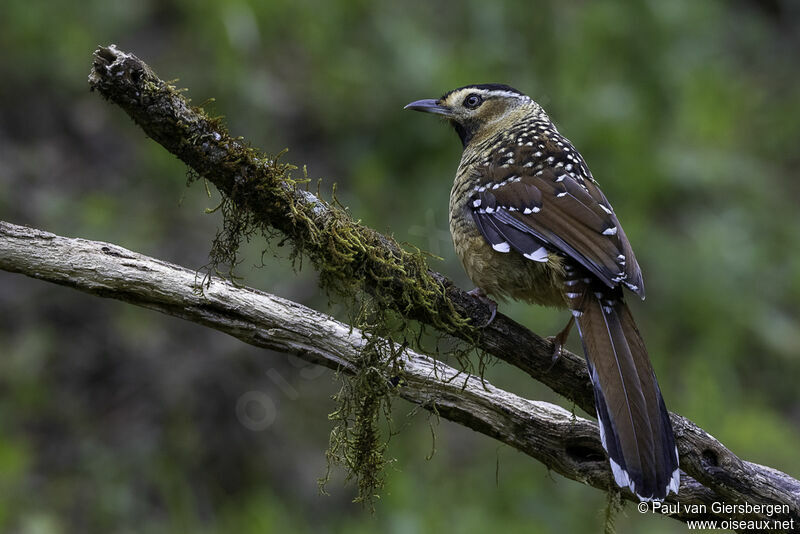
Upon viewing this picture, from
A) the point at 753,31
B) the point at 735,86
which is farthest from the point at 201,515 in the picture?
the point at 753,31

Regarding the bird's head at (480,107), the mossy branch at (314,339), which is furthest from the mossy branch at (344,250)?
the bird's head at (480,107)

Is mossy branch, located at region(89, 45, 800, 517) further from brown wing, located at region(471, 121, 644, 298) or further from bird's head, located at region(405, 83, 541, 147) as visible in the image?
bird's head, located at region(405, 83, 541, 147)

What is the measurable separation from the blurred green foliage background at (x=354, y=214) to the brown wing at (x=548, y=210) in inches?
43.1

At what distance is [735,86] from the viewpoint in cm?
809

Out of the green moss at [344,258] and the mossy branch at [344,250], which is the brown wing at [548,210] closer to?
the mossy branch at [344,250]

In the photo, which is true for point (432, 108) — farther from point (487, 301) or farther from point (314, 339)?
point (314, 339)

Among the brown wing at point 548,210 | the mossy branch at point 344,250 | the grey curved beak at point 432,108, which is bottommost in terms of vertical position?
the mossy branch at point 344,250

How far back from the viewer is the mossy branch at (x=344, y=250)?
2389mm

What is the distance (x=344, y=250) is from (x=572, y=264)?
35.4 inches

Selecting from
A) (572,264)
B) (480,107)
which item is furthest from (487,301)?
(480,107)

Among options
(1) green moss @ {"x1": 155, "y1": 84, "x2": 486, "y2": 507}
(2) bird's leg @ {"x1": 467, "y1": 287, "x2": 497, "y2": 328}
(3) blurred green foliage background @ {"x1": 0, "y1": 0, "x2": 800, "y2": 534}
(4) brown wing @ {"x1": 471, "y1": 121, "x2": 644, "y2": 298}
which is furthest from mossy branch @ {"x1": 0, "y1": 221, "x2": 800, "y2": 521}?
(3) blurred green foliage background @ {"x1": 0, "y1": 0, "x2": 800, "y2": 534}

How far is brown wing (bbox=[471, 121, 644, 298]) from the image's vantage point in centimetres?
306

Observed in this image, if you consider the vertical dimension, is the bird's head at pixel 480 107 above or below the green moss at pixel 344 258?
above

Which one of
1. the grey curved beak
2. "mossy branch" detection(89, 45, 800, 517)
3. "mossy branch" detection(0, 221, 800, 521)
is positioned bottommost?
"mossy branch" detection(0, 221, 800, 521)
